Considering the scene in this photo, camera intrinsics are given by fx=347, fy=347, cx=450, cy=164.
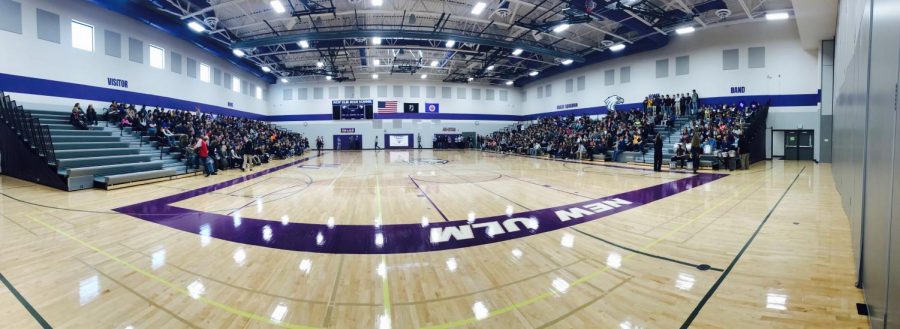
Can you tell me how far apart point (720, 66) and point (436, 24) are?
55.1ft

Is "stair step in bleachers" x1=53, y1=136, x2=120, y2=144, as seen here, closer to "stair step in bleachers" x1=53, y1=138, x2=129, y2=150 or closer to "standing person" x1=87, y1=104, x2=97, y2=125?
"stair step in bleachers" x1=53, y1=138, x2=129, y2=150

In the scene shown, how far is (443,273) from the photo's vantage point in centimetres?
352

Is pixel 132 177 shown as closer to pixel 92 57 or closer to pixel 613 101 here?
pixel 92 57

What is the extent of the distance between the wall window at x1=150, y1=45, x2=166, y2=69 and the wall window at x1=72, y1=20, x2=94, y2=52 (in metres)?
3.32

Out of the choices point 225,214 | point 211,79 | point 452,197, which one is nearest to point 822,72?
point 452,197

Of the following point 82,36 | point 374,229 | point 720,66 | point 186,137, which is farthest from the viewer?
point 720,66

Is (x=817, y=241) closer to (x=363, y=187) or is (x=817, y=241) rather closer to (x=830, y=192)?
(x=830, y=192)

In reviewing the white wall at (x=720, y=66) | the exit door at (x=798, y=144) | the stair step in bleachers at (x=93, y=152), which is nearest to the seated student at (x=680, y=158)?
the white wall at (x=720, y=66)

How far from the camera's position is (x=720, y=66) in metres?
20.4

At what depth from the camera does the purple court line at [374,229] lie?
14.7 ft

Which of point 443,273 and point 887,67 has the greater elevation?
point 887,67

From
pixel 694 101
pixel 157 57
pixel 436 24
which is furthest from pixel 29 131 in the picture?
pixel 694 101

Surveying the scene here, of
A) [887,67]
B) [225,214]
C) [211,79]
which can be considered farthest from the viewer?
[211,79]

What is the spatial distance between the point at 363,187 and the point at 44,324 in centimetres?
743
